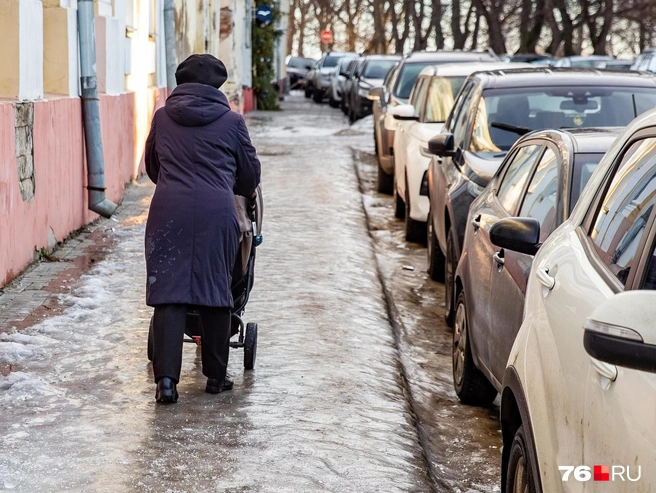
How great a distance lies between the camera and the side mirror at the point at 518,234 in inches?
177

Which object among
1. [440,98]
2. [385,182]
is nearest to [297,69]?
[385,182]

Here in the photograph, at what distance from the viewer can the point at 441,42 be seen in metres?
59.5

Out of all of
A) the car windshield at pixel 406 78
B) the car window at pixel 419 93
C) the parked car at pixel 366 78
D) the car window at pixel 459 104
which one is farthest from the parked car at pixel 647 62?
the car window at pixel 459 104

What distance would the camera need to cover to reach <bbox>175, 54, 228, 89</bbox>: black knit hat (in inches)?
228

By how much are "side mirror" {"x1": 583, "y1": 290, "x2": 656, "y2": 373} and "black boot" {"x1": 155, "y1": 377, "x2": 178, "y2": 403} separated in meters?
3.48

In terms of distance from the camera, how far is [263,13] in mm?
34562

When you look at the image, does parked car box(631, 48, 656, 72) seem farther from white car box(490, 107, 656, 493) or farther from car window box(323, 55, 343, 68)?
white car box(490, 107, 656, 493)

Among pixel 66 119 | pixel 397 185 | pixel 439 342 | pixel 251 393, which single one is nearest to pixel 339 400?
pixel 251 393

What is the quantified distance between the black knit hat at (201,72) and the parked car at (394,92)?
9.62 metres

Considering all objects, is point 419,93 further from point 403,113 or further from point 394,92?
point 394,92

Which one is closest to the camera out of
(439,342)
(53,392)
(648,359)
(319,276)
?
(648,359)

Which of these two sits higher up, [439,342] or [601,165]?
[601,165]

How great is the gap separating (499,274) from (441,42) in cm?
5504

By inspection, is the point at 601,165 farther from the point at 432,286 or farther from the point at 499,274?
the point at 432,286
